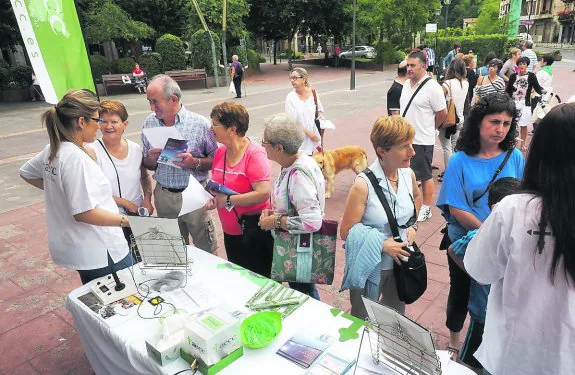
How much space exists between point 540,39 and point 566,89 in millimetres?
59645

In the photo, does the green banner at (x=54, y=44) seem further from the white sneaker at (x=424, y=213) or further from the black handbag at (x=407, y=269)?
the white sneaker at (x=424, y=213)

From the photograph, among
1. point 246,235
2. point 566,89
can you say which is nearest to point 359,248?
point 246,235

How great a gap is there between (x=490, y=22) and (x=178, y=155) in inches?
1497

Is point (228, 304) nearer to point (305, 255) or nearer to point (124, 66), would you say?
point (305, 255)

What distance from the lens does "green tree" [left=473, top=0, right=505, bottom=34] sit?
32772mm

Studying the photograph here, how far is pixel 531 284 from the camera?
4.30ft

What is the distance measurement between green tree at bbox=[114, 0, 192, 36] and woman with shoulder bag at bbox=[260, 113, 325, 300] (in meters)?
23.8

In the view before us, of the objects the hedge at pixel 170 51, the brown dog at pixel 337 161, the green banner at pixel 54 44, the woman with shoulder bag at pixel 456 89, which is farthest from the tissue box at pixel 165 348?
the hedge at pixel 170 51

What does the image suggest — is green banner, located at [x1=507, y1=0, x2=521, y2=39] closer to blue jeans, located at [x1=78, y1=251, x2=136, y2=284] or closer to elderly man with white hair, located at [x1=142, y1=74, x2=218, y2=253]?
elderly man with white hair, located at [x1=142, y1=74, x2=218, y2=253]

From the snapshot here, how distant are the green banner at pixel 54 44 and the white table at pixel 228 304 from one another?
1537mm

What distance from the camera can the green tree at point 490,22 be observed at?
108 ft

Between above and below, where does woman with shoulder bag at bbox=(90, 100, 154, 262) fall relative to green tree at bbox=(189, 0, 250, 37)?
below

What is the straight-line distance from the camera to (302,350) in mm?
1727

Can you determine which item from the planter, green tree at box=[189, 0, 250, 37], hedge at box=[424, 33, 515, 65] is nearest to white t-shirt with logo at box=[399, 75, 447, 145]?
the planter
